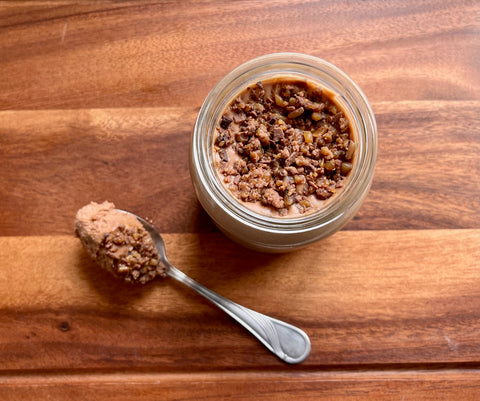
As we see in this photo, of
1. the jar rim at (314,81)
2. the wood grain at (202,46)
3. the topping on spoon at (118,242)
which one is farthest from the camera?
the wood grain at (202,46)

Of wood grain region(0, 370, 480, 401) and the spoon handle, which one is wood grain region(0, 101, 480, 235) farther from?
wood grain region(0, 370, 480, 401)

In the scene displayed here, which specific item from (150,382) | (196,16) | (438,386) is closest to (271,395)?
(150,382)

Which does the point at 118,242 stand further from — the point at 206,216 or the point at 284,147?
the point at 284,147

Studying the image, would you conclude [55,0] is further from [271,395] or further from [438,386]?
[438,386]

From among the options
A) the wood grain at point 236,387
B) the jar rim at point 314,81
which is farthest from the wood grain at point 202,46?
the wood grain at point 236,387

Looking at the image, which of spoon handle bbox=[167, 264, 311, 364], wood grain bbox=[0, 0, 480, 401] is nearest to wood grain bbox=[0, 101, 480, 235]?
wood grain bbox=[0, 0, 480, 401]

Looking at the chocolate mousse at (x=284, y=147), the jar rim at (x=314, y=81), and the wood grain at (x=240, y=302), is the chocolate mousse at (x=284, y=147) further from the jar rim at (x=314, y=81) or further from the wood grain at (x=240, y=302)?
the wood grain at (x=240, y=302)
